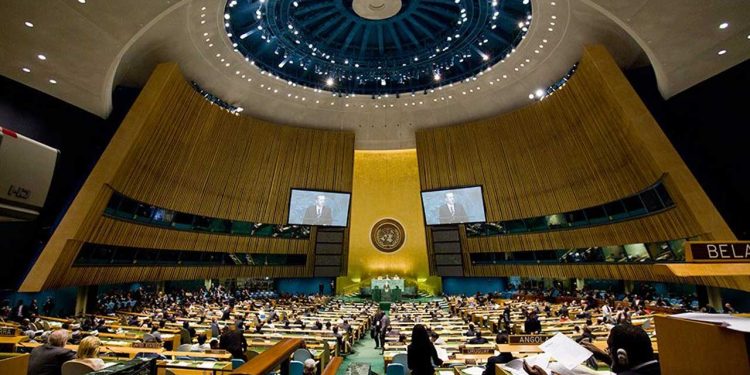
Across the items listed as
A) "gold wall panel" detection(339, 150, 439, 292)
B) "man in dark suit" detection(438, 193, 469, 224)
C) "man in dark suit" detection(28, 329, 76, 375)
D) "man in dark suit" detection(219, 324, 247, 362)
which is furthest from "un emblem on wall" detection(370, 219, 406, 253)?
"man in dark suit" detection(28, 329, 76, 375)

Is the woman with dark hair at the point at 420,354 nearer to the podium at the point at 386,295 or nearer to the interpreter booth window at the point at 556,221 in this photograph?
the interpreter booth window at the point at 556,221

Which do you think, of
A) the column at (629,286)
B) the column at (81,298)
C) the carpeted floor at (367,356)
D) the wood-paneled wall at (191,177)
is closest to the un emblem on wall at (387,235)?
the wood-paneled wall at (191,177)

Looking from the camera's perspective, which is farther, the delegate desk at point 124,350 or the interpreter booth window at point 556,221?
the interpreter booth window at point 556,221

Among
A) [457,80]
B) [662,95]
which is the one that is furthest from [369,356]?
[457,80]

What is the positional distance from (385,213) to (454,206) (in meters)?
8.43

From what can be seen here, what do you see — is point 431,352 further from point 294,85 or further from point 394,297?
point 394,297

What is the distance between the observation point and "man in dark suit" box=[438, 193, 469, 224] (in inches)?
1022

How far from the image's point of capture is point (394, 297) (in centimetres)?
2678

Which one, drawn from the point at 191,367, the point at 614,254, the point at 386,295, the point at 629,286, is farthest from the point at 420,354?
the point at 386,295

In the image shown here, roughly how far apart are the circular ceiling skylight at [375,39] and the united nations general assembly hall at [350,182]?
15 cm

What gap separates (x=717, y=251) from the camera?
7.81 feet

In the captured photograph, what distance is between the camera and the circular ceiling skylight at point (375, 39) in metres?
18.9

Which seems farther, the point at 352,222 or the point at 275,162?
the point at 352,222

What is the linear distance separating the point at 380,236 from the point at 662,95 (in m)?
22.3
